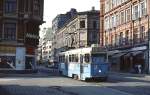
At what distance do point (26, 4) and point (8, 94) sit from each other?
124 feet

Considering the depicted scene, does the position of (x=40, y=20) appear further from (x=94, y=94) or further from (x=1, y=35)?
(x=94, y=94)

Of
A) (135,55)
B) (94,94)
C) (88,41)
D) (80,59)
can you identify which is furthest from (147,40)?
(88,41)

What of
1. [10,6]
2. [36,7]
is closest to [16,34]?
[10,6]

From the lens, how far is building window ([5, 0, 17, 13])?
5909 centimetres

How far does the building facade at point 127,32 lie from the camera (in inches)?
2440

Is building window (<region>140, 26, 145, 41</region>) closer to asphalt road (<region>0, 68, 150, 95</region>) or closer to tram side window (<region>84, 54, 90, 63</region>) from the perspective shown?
tram side window (<region>84, 54, 90, 63</region>)

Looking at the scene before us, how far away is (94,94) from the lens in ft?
77.9

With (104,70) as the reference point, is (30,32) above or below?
above

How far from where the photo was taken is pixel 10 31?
2319 inches

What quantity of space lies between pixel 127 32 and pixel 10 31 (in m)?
20.8

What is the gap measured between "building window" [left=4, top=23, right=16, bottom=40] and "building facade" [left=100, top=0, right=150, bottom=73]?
18091 millimetres

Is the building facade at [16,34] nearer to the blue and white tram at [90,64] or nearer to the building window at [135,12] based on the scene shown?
the building window at [135,12]

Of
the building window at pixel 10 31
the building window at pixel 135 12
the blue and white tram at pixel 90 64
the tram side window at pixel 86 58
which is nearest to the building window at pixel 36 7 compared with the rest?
the building window at pixel 10 31

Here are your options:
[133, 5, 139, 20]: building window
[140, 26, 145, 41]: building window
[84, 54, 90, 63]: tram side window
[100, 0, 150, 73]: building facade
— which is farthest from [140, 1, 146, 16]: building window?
[84, 54, 90, 63]: tram side window
